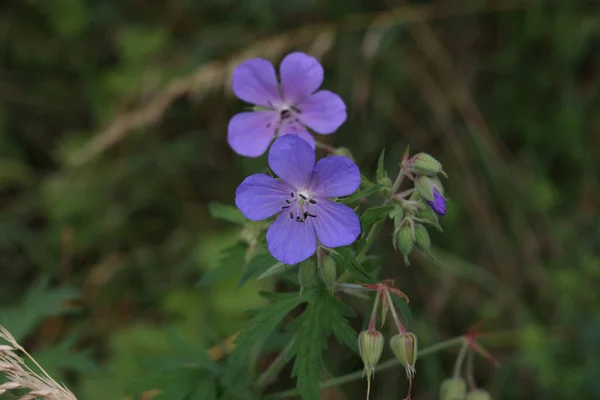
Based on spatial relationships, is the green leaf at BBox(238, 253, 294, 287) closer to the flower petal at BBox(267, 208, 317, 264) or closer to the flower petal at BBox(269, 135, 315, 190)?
the flower petal at BBox(267, 208, 317, 264)

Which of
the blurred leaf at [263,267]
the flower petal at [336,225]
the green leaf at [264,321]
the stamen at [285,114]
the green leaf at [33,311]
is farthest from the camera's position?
the green leaf at [33,311]

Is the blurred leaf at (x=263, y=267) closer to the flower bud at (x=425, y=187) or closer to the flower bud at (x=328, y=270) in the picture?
the flower bud at (x=328, y=270)

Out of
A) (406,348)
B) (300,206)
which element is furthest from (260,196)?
(406,348)

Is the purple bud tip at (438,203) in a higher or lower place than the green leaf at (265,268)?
higher

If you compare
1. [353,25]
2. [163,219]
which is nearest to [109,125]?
[163,219]

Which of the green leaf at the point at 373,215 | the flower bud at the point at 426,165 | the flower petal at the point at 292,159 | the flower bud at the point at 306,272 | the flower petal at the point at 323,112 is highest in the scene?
the flower petal at the point at 323,112

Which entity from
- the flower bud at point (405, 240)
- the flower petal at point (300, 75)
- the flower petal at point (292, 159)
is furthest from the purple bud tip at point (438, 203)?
the flower petal at point (300, 75)

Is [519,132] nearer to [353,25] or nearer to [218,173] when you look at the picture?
[353,25]
